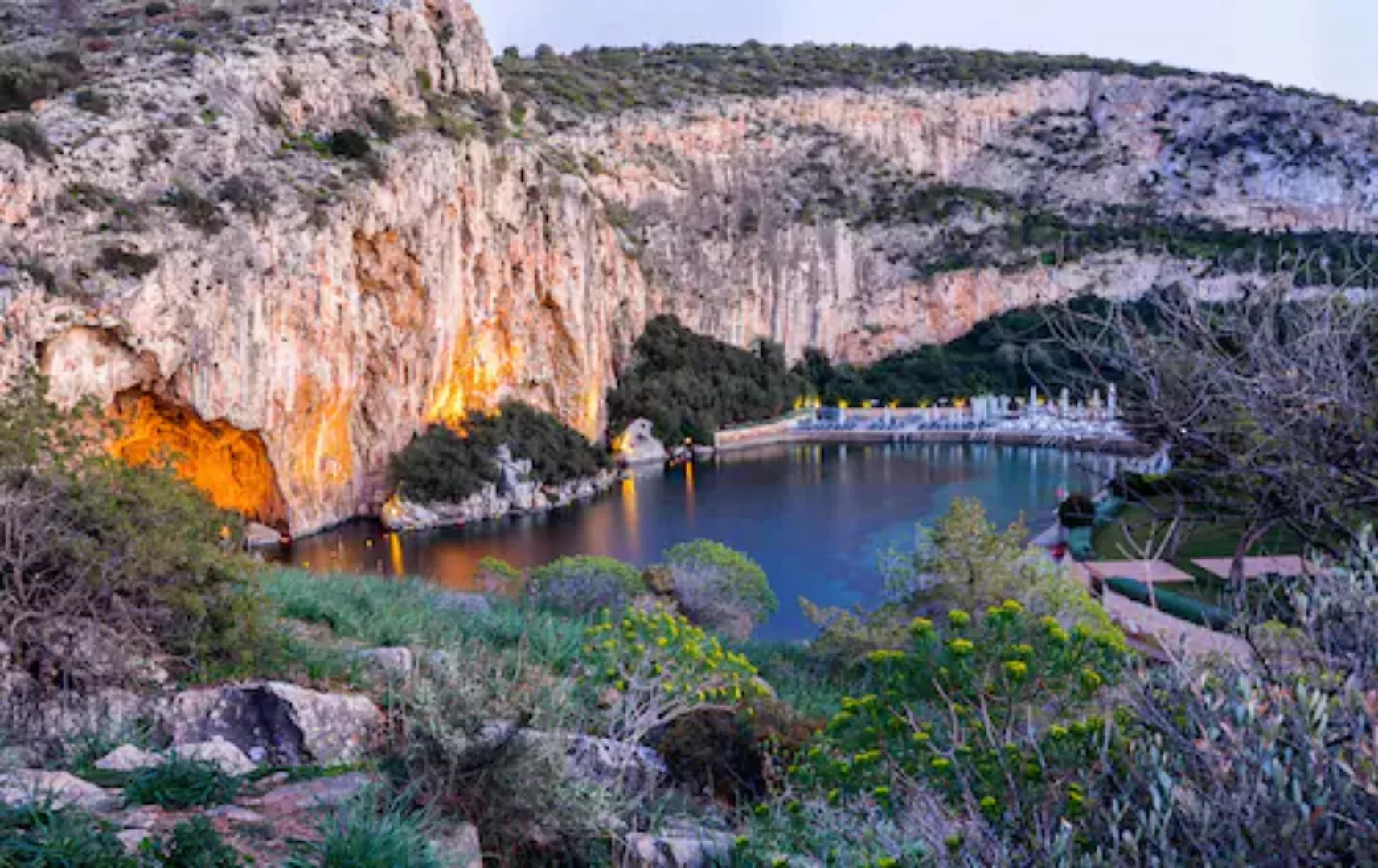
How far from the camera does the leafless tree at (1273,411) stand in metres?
4.37

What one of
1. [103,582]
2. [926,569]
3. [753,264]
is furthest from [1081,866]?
[753,264]

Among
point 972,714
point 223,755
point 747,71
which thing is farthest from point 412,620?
point 747,71

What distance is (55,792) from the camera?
3953mm

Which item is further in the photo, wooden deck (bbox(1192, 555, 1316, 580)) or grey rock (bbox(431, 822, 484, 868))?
wooden deck (bbox(1192, 555, 1316, 580))

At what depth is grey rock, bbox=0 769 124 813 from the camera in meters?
3.71

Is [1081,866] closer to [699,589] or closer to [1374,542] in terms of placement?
[1374,542]

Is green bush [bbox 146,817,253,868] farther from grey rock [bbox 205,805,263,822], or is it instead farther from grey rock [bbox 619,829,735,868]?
grey rock [bbox 619,829,735,868]

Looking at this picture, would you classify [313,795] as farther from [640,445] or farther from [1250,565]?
[640,445]

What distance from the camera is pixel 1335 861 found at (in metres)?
2.18

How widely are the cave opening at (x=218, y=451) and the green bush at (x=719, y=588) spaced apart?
49.3 feet

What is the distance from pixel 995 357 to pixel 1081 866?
58.5m

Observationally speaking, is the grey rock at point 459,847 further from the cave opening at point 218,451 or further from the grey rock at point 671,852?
the cave opening at point 218,451

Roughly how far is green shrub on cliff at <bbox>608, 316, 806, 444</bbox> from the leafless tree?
3999 cm

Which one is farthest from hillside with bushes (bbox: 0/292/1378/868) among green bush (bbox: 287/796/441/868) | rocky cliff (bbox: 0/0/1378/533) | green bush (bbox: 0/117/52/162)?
green bush (bbox: 0/117/52/162)
